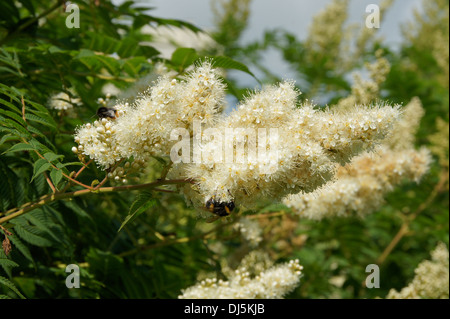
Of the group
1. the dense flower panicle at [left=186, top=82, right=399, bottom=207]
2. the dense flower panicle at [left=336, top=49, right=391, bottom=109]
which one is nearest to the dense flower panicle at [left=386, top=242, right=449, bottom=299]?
the dense flower panicle at [left=336, top=49, right=391, bottom=109]

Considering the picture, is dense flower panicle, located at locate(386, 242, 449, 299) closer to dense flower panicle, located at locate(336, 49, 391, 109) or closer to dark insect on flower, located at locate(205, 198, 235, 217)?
dense flower panicle, located at locate(336, 49, 391, 109)

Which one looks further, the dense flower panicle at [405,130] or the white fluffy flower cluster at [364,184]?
the dense flower panicle at [405,130]

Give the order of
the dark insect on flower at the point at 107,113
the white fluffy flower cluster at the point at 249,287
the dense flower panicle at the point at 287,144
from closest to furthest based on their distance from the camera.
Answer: the dense flower panicle at the point at 287,144 → the dark insect on flower at the point at 107,113 → the white fluffy flower cluster at the point at 249,287

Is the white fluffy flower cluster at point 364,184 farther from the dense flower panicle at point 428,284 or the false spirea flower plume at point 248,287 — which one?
the dense flower panicle at point 428,284

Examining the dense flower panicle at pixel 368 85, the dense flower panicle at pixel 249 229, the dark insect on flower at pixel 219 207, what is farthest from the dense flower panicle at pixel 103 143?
the dense flower panicle at pixel 368 85

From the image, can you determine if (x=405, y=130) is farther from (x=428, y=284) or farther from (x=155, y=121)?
(x=155, y=121)
